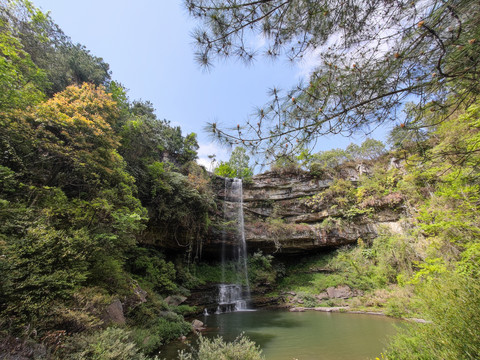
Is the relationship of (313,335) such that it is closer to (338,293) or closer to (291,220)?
(338,293)

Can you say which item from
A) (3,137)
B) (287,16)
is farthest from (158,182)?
(287,16)

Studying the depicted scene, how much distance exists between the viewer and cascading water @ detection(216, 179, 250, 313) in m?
10.8

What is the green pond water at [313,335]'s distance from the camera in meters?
4.13

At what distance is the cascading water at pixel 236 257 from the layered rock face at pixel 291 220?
418 mm

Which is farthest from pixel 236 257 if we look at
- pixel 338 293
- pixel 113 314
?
pixel 113 314

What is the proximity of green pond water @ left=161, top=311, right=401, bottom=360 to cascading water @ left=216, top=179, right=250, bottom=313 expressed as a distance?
9.60ft

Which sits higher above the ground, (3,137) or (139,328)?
(3,137)

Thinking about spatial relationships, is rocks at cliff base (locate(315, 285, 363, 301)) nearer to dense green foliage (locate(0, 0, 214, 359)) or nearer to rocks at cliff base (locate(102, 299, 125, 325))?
dense green foliage (locate(0, 0, 214, 359))

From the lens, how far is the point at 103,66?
1184 cm

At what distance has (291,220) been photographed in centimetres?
1399

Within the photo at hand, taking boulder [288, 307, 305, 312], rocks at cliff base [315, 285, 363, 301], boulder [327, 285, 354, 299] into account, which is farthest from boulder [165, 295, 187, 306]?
boulder [327, 285, 354, 299]

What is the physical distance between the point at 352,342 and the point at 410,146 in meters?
5.20

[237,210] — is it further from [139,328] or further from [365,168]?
[365,168]

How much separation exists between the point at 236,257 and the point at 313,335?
8.42 meters
